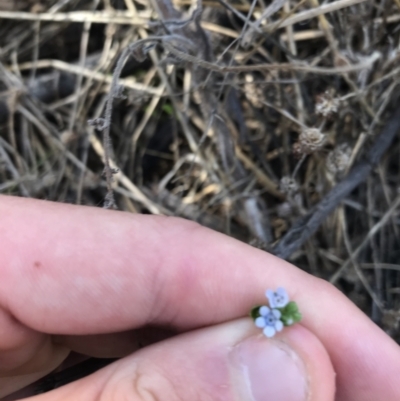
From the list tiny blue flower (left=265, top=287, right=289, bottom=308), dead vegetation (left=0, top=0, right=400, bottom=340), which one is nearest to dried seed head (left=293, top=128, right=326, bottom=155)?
dead vegetation (left=0, top=0, right=400, bottom=340)

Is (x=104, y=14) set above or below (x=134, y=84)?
above

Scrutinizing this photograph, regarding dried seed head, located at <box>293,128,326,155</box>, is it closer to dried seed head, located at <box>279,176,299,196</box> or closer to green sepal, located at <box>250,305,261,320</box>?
dried seed head, located at <box>279,176,299,196</box>

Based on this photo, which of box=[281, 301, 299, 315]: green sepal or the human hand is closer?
box=[281, 301, 299, 315]: green sepal

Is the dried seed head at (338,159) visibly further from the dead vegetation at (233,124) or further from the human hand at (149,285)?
the human hand at (149,285)

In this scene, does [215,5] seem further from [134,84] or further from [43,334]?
[43,334]

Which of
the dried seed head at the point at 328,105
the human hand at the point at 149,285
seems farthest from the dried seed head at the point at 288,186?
the human hand at the point at 149,285

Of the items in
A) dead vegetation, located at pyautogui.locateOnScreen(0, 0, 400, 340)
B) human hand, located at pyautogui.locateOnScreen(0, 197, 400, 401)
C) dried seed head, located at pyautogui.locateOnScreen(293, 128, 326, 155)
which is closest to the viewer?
human hand, located at pyautogui.locateOnScreen(0, 197, 400, 401)

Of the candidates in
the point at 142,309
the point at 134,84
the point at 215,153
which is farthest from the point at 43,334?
the point at 134,84

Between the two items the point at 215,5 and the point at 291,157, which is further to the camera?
the point at 291,157
